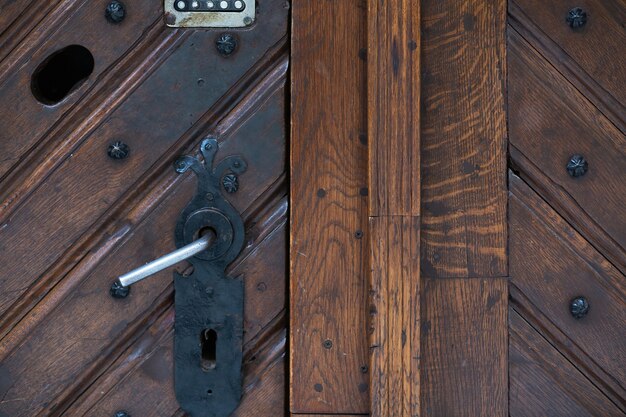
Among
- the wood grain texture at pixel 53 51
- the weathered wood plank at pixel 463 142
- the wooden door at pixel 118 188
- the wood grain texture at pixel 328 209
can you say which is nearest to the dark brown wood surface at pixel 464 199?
the weathered wood plank at pixel 463 142

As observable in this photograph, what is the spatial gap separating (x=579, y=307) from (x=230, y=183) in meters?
0.70

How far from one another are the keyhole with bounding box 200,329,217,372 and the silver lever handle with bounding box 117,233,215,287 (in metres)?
0.18

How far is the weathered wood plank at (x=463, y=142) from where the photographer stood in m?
1.38

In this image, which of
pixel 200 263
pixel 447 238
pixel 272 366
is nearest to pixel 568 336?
pixel 447 238

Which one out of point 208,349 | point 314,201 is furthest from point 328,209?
point 208,349

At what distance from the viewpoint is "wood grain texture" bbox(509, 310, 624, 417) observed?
141 cm

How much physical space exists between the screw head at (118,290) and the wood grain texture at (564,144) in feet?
2.56

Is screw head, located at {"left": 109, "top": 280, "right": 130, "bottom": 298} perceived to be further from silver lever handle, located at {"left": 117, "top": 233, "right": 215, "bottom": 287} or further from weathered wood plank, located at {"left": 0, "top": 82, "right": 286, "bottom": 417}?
silver lever handle, located at {"left": 117, "top": 233, "right": 215, "bottom": 287}

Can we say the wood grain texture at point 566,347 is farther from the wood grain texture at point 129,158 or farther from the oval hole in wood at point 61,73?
the oval hole in wood at point 61,73

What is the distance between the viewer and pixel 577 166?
1.39m

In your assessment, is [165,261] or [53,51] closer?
[165,261]

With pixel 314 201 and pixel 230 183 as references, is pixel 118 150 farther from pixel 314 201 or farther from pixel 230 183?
pixel 314 201

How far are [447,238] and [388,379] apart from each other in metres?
0.29

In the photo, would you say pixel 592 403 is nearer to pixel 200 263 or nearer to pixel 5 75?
pixel 200 263
